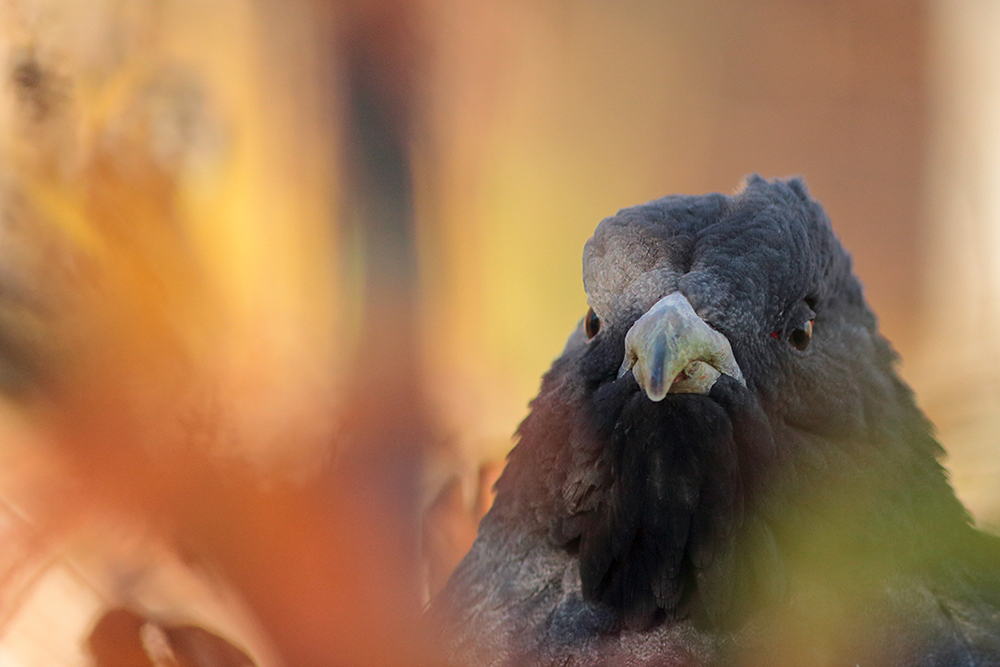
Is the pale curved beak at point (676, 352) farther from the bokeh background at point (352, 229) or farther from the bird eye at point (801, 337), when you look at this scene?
the bokeh background at point (352, 229)

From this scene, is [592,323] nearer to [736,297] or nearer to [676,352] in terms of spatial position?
[736,297]

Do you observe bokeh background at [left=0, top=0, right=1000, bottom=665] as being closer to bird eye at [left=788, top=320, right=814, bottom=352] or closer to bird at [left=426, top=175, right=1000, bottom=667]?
bird at [left=426, top=175, right=1000, bottom=667]

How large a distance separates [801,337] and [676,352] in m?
0.56

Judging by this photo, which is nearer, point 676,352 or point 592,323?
point 676,352

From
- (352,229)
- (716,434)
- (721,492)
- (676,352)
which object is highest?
(352,229)

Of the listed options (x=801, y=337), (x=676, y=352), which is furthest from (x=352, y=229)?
(x=801, y=337)

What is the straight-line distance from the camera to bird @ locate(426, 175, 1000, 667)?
169 cm

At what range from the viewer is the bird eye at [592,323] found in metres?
1.98

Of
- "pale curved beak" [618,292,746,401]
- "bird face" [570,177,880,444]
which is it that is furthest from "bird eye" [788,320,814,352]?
"pale curved beak" [618,292,746,401]

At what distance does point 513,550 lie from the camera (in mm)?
2047

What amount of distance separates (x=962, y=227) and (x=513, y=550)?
1.46 m

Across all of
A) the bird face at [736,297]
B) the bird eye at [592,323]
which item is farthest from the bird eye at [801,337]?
the bird eye at [592,323]

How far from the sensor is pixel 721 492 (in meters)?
1.68

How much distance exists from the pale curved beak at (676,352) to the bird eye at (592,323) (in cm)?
26
